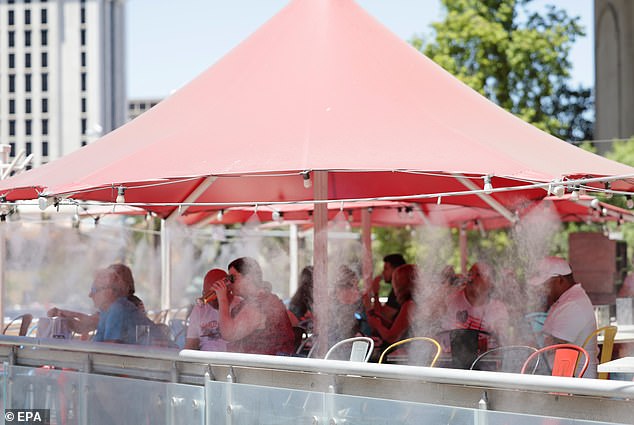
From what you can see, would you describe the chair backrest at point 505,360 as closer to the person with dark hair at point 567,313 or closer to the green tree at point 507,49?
the person with dark hair at point 567,313

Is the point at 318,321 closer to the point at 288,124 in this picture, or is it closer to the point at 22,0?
the point at 288,124

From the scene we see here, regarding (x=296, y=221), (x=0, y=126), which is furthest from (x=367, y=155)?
(x=0, y=126)

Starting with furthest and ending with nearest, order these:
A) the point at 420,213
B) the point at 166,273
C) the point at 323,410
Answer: the point at 420,213 → the point at 166,273 → the point at 323,410

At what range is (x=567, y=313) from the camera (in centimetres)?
659

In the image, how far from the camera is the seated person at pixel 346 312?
24.1 ft

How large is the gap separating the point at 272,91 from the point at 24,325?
9.74ft

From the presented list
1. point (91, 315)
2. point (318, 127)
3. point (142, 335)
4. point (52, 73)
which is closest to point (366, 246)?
point (91, 315)

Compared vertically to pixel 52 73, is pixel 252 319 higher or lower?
lower

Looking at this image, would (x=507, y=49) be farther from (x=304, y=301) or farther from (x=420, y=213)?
(x=304, y=301)

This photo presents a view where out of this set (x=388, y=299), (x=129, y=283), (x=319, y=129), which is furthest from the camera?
(x=388, y=299)

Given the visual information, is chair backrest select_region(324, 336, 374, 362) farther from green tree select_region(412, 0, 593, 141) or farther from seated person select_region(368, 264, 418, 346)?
green tree select_region(412, 0, 593, 141)

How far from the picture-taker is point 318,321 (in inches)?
271

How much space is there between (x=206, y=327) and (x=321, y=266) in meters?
0.94

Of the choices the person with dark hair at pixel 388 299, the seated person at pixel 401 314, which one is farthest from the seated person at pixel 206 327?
the person with dark hair at pixel 388 299
